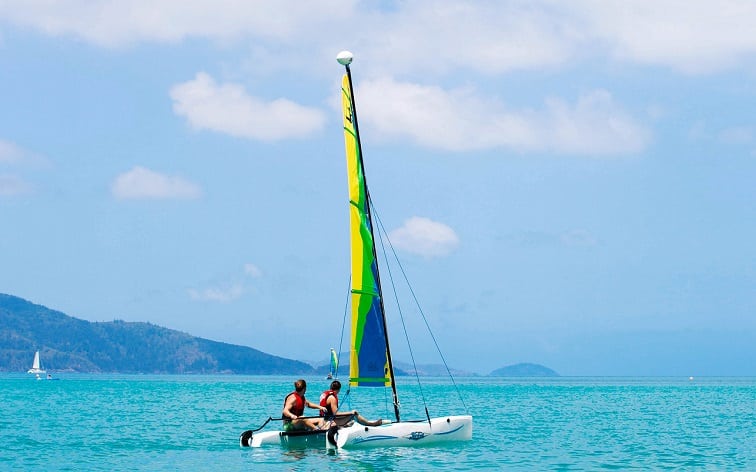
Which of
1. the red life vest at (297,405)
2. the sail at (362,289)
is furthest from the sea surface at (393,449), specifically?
the sail at (362,289)

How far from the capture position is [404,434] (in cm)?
3134

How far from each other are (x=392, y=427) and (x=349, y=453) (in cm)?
162

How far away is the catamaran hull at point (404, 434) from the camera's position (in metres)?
30.0

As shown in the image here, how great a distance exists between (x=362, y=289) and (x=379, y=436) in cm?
463

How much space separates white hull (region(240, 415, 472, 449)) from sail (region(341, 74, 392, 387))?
1.60m

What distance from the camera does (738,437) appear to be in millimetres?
43312

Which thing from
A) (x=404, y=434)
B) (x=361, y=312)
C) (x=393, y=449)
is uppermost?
(x=361, y=312)

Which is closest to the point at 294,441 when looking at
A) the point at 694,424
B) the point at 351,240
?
the point at 351,240

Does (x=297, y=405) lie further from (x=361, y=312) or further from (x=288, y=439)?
(x=361, y=312)

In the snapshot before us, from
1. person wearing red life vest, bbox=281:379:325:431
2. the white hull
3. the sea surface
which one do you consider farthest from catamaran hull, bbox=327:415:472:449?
person wearing red life vest, bbox=281:379:325:431

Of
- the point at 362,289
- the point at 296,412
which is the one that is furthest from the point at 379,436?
the point at 362,289

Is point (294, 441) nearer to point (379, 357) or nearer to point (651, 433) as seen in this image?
point (379, 357)

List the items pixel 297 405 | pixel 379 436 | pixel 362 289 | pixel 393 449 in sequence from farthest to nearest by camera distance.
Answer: pixel 393 449 → pixel 362 289 → pixel 297 405 → pixel 379 436

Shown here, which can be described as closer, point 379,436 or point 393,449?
point 379,436
